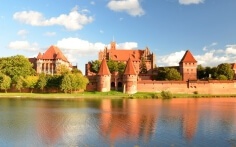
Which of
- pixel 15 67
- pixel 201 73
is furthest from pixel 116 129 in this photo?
pixel 201 73

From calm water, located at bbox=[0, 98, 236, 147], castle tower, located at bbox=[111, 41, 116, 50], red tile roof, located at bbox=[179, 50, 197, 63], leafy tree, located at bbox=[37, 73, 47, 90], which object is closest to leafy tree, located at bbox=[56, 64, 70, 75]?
leafy tree, located at bbox=[37, 73, 47, 90]

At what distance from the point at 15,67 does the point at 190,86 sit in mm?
33458

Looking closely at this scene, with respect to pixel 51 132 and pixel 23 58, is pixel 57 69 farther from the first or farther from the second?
pixel 51 132

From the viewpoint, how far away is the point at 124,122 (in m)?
26.6

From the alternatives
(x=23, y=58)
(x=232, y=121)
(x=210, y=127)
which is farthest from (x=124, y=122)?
(x=23, y=58)

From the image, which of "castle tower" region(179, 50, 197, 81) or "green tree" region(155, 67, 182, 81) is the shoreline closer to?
"green tree" region(155, 67, 182, 81)

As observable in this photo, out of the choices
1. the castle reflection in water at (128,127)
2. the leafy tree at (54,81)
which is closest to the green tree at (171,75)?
the leafy tree at (54,81)

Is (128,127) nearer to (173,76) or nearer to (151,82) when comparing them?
(151,82)

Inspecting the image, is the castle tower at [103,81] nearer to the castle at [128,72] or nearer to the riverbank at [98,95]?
the castle at [128,72]

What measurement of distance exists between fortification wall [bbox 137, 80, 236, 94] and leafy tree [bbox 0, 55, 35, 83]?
22199 mm

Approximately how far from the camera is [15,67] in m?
66.2

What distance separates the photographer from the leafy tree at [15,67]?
65.4 m

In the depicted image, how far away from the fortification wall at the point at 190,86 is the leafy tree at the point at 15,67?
22.2m

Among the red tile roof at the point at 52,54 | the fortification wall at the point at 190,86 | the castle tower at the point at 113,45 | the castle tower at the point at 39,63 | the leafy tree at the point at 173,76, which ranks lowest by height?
the fortification wall at the point at 190,86
